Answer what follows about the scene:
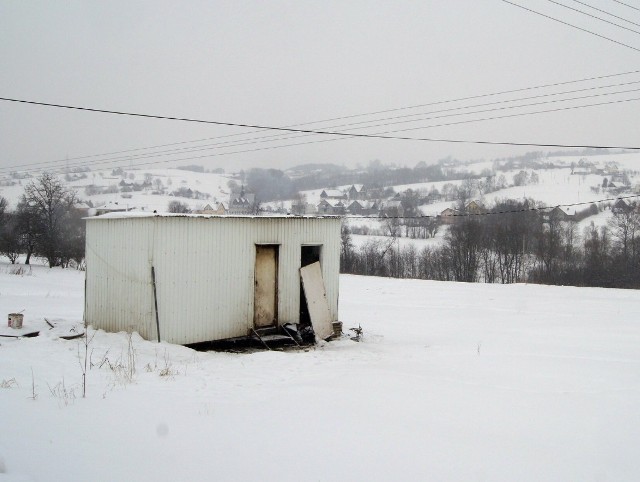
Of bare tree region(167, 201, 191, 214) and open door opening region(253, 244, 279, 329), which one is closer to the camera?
open door opening region(253, 244, 279, 329)

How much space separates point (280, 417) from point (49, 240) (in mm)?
49387

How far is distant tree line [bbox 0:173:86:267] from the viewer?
47031mm

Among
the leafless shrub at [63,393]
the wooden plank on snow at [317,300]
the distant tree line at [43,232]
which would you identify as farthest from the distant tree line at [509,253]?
the leafless shrub at [63,393]

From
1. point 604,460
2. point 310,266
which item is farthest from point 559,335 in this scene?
point 604,460

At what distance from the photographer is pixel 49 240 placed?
155 ft

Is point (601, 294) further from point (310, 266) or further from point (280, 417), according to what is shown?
point (280, 417)

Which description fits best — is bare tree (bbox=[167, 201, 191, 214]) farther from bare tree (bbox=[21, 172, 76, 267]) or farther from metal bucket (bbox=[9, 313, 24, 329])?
metal bucket (bbox=[9, 313, 24, 329])

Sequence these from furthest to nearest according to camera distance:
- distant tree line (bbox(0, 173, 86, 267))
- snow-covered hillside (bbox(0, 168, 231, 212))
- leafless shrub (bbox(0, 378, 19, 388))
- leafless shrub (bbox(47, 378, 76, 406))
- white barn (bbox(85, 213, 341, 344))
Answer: snow-covered hillside (bbox(0, 168, 231, 212)), distant tree line (bbox(0, 173, 86, 267)), white barn (bbox(85, 213, 341, 344)), leafless shrub (bbox(0, 378, 19, 388)), leafless shrub (bbox(47, 378, 76, 406))

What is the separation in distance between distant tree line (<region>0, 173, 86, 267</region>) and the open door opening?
128ft

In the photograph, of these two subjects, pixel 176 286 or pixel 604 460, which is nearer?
pixel 604 460

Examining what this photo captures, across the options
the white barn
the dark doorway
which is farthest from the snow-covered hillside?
the white barn

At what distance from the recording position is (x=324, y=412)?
20.0 ft

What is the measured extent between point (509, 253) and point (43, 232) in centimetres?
5476

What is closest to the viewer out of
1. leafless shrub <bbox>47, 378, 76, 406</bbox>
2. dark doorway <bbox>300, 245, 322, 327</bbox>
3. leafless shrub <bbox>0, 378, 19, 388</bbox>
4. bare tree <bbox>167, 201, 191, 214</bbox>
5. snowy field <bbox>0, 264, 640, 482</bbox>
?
snowy field <bbox>0, 264, 640, 482</bbox>
